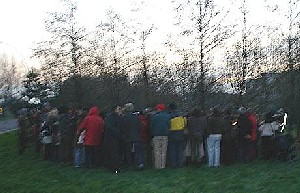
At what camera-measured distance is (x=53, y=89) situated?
101ft

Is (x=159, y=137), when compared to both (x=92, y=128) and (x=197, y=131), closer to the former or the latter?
(x=197, y=131)

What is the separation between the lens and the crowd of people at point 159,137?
547 inches

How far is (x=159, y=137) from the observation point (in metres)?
14.1

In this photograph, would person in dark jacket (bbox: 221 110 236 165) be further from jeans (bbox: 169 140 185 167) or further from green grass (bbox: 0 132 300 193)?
jeans (bbox: 169 140 185 167)

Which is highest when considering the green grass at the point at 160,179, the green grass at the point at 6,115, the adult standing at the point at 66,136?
the green grass at the point at 6,115

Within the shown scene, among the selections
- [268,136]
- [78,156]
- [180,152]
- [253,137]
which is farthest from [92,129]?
[268,136]

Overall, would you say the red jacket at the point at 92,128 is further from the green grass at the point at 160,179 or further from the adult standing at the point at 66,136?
the adult standing at the point at 66,136

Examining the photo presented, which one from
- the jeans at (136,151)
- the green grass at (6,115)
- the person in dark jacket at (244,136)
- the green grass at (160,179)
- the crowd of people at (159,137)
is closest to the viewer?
the green grass at (160,179)

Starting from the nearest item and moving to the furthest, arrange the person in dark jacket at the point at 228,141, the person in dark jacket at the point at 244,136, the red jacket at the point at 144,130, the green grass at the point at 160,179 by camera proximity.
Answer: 1. the green grass at the point at 160,179
2. the red jacket at the point at 144,130
3. the person in dark jacket at the point at 228,141
4. the person in dark jacket at the point at 244,136

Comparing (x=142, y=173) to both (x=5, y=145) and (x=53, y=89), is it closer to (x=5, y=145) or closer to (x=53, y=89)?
(x=5, y=145)

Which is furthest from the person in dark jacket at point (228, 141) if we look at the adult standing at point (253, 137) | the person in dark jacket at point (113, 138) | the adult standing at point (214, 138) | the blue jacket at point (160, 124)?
the person in dark jacket at point (113, 138)

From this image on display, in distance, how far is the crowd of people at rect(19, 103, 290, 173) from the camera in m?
13.9

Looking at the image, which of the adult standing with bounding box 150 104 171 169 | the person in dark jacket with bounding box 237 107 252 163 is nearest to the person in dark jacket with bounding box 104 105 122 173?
the adult standing with bounding box 150 104 171 169

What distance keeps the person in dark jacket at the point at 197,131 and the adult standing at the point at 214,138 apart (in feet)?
0.68
